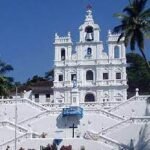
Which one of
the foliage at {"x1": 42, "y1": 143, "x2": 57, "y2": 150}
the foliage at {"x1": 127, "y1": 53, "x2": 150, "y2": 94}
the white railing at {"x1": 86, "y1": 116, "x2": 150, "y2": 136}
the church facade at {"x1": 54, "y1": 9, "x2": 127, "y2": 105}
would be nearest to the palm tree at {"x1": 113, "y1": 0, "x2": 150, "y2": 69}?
the white railing at {"x1": 86, "y1": 116, "x2": 150, "y2": 136}

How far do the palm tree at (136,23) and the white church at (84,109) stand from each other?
7122 millimetres

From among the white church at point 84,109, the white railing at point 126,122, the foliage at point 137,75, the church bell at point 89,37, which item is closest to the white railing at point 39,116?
the white church at point 84,109

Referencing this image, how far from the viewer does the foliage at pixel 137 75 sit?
287 ft

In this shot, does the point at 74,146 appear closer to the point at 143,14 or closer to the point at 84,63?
the point at 143,14

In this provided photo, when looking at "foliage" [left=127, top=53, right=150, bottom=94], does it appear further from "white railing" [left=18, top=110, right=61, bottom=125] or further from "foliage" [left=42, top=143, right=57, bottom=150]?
"foliage" [left=42, top=143, right=57, bottom=150]

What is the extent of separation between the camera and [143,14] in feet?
147

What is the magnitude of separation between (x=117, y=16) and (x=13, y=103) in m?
17.1

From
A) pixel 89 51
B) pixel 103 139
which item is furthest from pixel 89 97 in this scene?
pixel 103 139

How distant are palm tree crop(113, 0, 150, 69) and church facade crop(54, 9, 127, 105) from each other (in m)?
20.3

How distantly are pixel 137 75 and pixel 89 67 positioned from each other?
2472 centimetres

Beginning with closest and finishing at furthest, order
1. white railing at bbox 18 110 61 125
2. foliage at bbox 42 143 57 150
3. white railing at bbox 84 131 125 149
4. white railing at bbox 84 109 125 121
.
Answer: foliage at bbox 42 143 57 150, white railing at bbox 84 131 125 149, white railing at bbox 84 109 125 121, white railing at bbox 18 110 61 125

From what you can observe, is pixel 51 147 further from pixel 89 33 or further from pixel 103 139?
pixel 89 33

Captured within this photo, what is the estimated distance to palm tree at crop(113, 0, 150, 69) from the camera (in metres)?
44.7

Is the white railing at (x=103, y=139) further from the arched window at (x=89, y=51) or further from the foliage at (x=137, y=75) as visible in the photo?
the foliage at (x=137, y=75)
